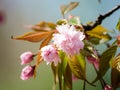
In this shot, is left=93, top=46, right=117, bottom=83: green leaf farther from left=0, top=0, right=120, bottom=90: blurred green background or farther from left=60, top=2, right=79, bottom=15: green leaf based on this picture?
left=0, top=0, right=120, bottom=90: blurred green background

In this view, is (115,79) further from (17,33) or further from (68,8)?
(17,33)

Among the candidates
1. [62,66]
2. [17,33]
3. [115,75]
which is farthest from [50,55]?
[17,33]

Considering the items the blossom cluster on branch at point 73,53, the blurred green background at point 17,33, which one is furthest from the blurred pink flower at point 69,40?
the blurred green background at point 17,33

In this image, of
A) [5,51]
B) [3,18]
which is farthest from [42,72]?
[3,18]

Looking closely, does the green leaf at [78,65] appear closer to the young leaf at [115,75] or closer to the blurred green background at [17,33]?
the young leaf at [115,75]

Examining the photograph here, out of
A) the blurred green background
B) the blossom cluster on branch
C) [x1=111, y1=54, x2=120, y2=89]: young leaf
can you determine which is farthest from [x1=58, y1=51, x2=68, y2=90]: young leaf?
the blurred green background

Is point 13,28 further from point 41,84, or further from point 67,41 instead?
point 67,41
